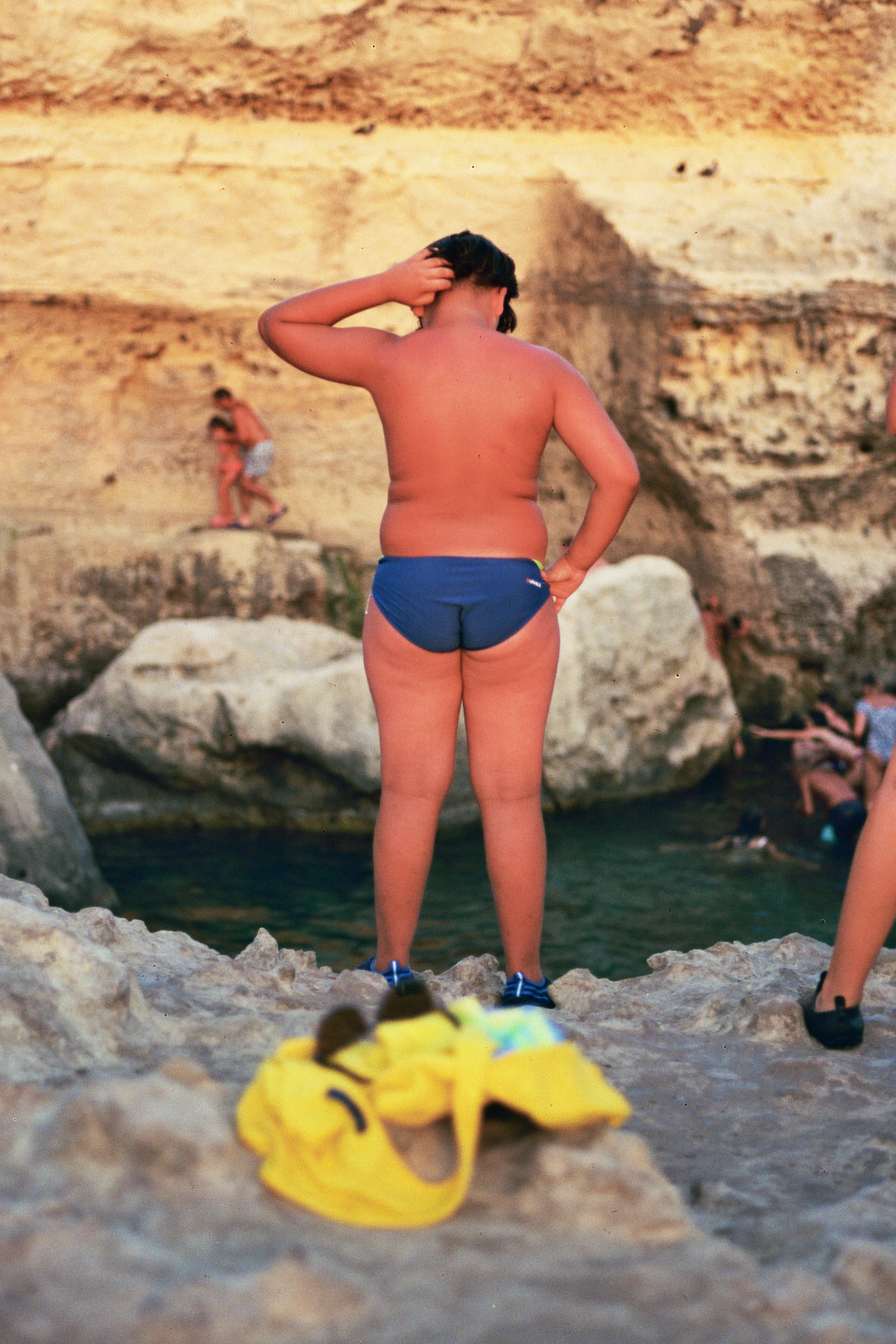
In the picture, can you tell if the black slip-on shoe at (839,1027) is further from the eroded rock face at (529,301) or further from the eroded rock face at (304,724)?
the eroded rock face at (529,301)

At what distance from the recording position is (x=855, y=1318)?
1.40 metres

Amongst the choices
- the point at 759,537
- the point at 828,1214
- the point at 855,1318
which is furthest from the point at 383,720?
the point at 759,537

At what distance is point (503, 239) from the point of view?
10.6m

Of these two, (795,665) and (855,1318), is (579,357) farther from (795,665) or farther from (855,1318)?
(855,1318)

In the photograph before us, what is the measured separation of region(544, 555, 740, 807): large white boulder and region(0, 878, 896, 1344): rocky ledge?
6087mm

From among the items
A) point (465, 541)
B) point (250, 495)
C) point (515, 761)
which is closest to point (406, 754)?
point (515, 761)

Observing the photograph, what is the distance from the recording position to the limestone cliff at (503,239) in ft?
31.6

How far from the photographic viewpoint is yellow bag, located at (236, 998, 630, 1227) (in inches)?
60.1

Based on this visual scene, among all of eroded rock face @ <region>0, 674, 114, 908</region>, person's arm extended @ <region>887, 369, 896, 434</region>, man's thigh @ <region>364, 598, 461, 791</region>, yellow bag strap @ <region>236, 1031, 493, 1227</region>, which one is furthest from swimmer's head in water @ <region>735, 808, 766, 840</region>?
yellow bag strap @ <region>236, 1031, 493, 1227</region>

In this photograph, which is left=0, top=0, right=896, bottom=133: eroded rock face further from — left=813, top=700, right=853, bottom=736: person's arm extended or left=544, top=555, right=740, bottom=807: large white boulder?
left=813, top=700, right=853, bottom=736: person's arm extended

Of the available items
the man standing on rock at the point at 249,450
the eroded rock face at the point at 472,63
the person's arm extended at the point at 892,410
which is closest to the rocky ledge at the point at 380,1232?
the person's arm extended at the point at 892,410

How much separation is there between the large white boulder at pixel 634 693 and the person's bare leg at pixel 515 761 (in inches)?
209

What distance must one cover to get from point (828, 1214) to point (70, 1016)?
4.02 feet

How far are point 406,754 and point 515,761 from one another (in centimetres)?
24
